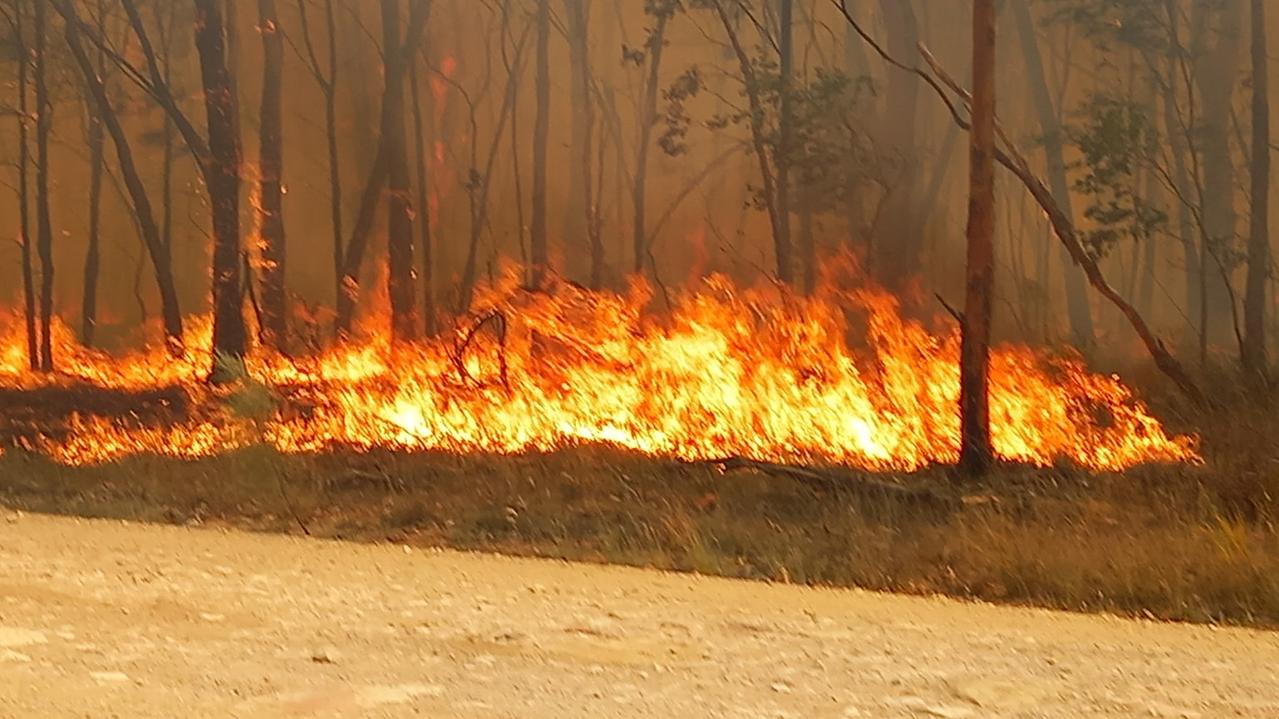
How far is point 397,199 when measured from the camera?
24.6 m

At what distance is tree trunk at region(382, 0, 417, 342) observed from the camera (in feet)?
77.9

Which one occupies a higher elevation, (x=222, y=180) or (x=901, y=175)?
(x=901, y=175)

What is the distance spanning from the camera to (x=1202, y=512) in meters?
7.85

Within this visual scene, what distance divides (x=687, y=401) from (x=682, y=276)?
1424 cm

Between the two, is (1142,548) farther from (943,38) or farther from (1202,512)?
(943,38)

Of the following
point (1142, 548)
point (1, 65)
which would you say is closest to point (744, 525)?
point (1142, 548)

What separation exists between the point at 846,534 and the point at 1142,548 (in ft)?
5.27

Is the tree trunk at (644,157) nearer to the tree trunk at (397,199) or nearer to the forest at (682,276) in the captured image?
the forest at (682,276)

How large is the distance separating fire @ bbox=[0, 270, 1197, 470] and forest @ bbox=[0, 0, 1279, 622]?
58 millimetres

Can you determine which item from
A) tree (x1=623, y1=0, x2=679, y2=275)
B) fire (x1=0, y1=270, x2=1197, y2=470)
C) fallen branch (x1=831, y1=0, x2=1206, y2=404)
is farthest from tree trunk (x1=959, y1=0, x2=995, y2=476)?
tree (x1=623, y1=0, x2=679, y2=275)

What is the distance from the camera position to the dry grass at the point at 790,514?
6.39 meters

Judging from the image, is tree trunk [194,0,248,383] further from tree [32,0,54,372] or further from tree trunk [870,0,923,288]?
tree trunk [870,0,923,288]

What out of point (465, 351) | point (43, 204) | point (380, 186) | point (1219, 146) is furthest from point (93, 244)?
point (1219, 146)

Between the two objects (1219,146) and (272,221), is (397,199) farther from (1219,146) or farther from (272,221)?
(1219,146)
